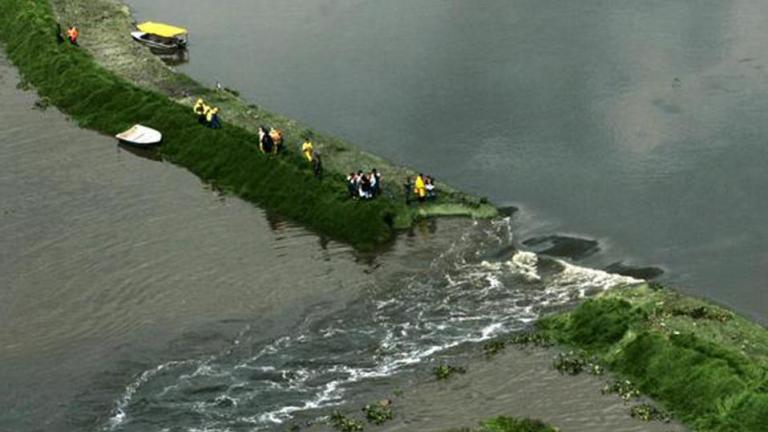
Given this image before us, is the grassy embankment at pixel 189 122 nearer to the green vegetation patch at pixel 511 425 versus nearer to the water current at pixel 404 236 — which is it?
the water current at pixel 404 236

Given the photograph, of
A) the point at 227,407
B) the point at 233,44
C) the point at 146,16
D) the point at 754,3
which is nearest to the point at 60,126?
the point at 233,44

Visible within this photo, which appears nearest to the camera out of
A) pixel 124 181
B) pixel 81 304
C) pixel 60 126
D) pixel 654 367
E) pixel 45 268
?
pixel 654 367

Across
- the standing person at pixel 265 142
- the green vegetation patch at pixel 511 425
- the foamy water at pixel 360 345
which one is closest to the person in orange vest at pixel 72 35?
the standing person at pixel 265 142

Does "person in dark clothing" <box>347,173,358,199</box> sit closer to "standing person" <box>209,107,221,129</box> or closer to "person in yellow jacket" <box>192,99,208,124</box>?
"standing person" <box>209,107,221,129</box>

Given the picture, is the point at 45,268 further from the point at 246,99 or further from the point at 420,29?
the point at 420,29

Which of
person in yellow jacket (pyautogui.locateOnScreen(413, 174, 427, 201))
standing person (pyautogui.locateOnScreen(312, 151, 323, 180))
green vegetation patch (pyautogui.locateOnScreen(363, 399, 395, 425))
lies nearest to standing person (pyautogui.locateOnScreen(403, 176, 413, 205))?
person in yellow jacket (pyautogui.locateOnScreen(413, 174, 427, 201))

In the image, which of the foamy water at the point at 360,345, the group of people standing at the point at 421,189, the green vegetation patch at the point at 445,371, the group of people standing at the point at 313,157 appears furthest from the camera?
the group of people standing at the point at 313,157
